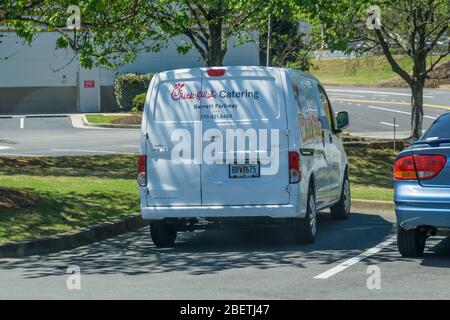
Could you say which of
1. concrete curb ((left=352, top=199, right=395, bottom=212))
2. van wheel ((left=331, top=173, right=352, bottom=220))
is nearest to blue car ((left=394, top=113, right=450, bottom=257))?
van wheel ((left=331, top=173, right=352, bottom=220))

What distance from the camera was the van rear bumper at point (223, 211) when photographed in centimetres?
1284

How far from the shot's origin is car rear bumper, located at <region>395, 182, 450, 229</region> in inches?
435

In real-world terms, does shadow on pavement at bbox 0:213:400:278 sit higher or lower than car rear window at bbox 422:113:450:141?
lower

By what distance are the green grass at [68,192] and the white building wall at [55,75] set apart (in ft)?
88.4

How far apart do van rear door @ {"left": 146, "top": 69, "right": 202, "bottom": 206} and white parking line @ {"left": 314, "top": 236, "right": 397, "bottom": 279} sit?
213cm

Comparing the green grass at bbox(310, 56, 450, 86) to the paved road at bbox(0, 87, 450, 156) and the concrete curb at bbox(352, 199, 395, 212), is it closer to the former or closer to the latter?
the paved road at bbox(0, 87, 450, 156)

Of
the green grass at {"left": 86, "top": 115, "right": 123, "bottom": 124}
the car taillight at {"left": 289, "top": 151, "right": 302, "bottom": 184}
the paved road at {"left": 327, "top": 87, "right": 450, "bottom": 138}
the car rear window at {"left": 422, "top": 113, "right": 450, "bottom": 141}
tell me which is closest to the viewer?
the car rear window at {"left": 422, "top": 113, "right": 450, "bottom": 141}

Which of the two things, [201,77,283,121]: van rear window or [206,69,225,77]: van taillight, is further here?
[206,69,225,77]: van taillight

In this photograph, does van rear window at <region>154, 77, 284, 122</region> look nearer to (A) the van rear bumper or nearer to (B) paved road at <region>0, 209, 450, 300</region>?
(A) the van rear bumper

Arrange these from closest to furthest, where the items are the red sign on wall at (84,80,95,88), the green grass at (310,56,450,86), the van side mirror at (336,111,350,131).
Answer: the van side mirror at (336,111,350,131) → the red sign on wall at (84,80,95,88) → the green grass at (310,56,450,86)

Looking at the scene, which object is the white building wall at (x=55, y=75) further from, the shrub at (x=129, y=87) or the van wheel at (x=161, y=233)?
the van wheel at (x=161, y=233)

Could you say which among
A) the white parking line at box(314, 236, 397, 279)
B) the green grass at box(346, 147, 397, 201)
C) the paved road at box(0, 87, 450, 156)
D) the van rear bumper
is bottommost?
the paved road at box(0, 87, 450, 156)
